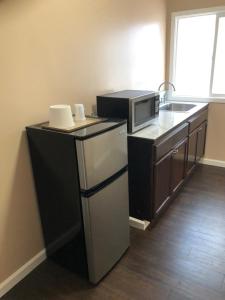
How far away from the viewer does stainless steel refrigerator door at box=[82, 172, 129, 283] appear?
5.32ft

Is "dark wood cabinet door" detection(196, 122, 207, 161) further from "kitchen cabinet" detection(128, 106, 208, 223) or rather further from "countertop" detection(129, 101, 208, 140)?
"kitchen cabinet" detection(128, 106, 208, 223)

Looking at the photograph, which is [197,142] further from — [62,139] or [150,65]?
[62,139]

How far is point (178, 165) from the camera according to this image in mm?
2699

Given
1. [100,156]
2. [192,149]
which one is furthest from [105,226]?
[192,149]

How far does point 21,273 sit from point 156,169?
1374 millimetres

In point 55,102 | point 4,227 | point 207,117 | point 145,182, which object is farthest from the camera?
point 207,117

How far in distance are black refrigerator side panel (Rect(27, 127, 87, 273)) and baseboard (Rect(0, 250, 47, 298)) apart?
0.14 m

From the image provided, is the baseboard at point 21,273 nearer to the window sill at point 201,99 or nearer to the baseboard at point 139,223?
the baseboard at point 139,223

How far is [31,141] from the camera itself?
1739 mm

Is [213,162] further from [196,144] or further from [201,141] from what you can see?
[196,144]

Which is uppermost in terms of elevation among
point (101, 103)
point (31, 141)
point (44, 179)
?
point (101, 103)

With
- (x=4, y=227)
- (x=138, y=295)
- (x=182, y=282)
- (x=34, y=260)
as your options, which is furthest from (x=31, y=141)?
(x=182, y=282)

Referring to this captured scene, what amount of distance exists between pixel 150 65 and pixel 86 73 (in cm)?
137

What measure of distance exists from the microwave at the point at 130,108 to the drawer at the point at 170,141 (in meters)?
0.25
